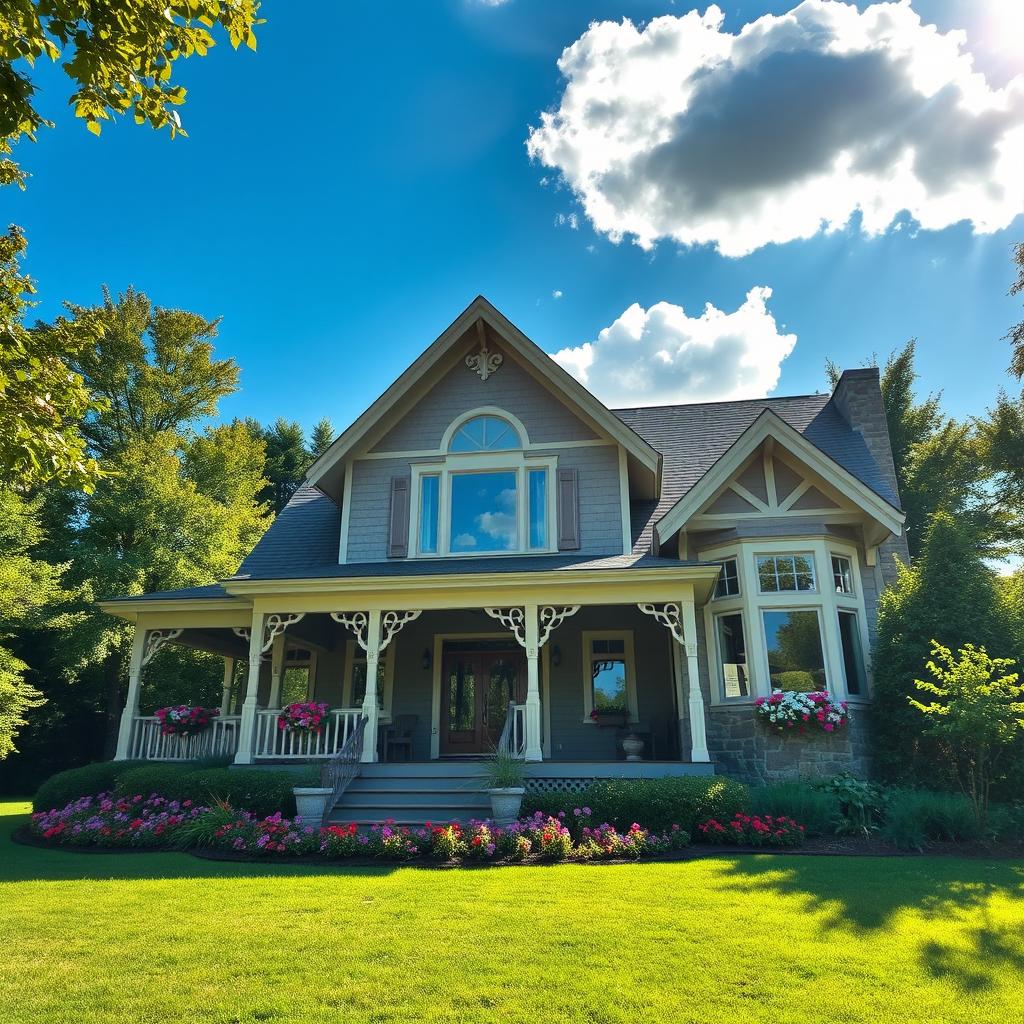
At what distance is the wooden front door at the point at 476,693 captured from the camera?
1362 cm

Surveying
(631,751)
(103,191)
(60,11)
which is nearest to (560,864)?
(631,751)

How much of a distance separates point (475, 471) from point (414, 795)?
19.6 ft

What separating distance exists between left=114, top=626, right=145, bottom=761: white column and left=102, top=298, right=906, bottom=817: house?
49 millimetres

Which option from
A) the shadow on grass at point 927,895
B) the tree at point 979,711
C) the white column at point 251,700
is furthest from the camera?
the white column at point 251,700

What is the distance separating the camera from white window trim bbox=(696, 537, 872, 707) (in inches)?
443

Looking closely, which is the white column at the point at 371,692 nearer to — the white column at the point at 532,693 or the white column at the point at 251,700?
the white column at the point at 251,700

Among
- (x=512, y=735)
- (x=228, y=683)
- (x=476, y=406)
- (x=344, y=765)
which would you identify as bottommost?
(x=344, y=765)

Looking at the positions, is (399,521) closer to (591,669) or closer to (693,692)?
(591,669)

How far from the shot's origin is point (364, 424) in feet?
44.5

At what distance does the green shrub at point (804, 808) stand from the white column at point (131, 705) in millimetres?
10014

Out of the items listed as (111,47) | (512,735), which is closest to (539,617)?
(512,735)

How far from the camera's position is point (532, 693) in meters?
10.8

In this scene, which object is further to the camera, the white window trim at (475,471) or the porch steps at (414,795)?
the white window trim at (475,471)

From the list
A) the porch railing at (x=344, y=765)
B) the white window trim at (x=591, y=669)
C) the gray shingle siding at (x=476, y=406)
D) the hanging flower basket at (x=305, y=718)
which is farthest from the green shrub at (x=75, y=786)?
the white window trim at (x=591, y=669)
